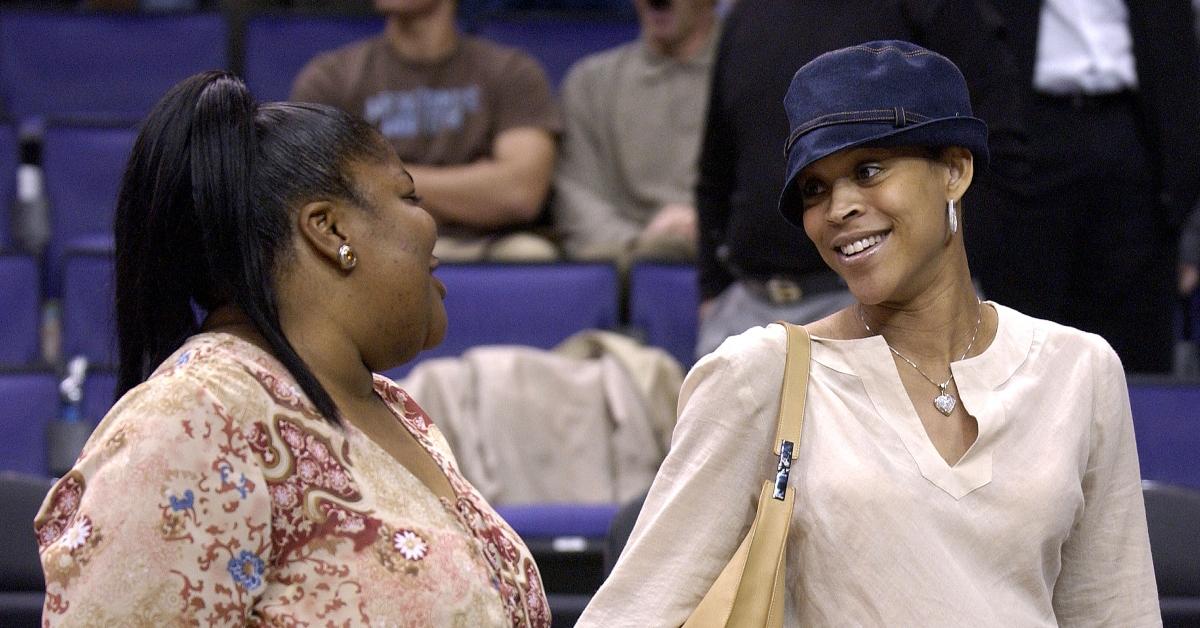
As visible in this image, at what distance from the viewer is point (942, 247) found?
218 centimetres

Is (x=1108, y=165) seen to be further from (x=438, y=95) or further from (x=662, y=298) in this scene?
(x=438, y=95)

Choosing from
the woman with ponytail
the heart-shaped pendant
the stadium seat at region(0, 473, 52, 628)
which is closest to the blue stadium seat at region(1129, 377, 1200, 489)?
the heart-shaped pendant

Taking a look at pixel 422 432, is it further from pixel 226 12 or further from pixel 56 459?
pixel 226 12

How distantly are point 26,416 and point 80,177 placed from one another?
1593 millimetres

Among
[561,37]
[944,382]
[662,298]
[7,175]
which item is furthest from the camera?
[561,37]

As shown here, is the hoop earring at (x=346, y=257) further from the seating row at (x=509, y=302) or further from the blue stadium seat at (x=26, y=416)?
the seating row at (x=509, y=302)

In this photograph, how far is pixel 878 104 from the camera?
6.79 ft

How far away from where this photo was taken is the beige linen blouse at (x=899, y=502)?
201 cm

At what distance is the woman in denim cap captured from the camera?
201 centimetres

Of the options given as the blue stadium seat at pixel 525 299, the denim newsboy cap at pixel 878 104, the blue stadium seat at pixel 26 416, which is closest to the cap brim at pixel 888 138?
the denim newsboy cap at pixel 878 104

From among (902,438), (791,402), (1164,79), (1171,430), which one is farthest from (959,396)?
(1164,79)

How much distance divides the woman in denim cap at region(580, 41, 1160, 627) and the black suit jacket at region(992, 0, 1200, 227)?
7.93 ft

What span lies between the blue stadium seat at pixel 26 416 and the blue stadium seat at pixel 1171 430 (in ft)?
9.08

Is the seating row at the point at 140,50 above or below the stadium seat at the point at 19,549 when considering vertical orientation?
above
